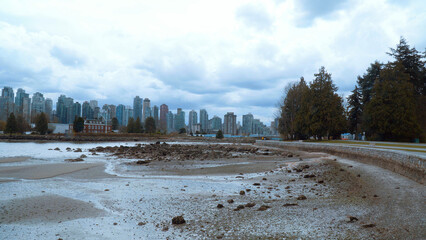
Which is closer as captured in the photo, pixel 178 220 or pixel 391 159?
pixel 178 220

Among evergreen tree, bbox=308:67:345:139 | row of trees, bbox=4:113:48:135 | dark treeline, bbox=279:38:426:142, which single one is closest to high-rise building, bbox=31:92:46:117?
row of trees, bbox=4:113:48:135

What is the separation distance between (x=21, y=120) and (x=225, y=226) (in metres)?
116

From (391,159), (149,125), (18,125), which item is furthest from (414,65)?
(18,125)

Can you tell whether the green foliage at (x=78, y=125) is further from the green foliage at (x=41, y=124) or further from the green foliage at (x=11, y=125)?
the green foliage at (x=11, y=125)

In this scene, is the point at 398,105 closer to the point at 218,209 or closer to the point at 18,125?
the point at 218,209

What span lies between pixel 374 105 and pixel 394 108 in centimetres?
281

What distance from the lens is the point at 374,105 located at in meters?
40.0

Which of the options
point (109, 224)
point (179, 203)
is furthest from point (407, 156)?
point (109, 224)

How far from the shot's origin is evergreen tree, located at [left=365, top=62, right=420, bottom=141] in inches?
1453

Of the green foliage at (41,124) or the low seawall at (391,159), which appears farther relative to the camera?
the green foliage at (41,124)

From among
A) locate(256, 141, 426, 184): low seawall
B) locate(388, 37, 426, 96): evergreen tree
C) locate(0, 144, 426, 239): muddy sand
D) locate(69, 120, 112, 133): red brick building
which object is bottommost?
locate(0, 144, 426, 239): muddy sand

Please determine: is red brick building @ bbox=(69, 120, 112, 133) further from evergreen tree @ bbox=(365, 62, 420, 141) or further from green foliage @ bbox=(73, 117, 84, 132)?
evergreen tree @ bbox=(365, 62, 420, 141)

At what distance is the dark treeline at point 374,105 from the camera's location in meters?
37.5

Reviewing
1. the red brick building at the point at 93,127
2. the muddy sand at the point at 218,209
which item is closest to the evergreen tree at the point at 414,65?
the muddy sand at the point at 218,209
